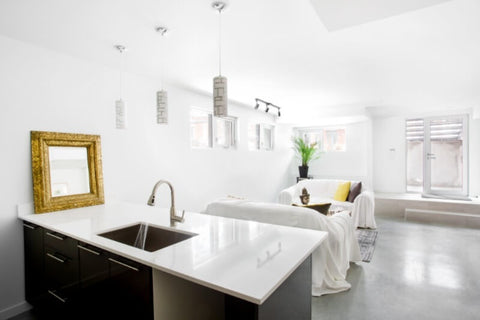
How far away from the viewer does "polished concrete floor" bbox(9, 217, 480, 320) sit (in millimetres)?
2123

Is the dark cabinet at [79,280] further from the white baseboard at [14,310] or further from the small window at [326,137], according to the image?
the small window at [326,137]

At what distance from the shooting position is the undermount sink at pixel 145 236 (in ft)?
5.83

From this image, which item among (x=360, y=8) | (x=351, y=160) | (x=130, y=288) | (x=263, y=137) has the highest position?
(x=360, y=8)

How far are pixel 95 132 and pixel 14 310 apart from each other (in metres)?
1.68

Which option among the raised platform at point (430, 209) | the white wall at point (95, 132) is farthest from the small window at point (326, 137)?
the white wall at point (95, 132)

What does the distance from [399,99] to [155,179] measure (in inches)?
176

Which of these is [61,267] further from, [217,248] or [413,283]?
[413,283]

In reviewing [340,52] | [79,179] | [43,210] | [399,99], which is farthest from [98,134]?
[399,99]

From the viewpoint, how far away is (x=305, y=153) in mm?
6461

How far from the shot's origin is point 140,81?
126 inches

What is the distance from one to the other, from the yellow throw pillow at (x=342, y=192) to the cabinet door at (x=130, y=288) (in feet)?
14.5

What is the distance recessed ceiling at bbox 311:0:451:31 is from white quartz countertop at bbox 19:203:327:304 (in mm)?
1379

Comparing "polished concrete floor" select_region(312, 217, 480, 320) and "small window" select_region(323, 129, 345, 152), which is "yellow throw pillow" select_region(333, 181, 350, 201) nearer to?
"polished concrete floor" select_region(312, 217, 480, 320)

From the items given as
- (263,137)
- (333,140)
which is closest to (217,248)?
(263,137)
